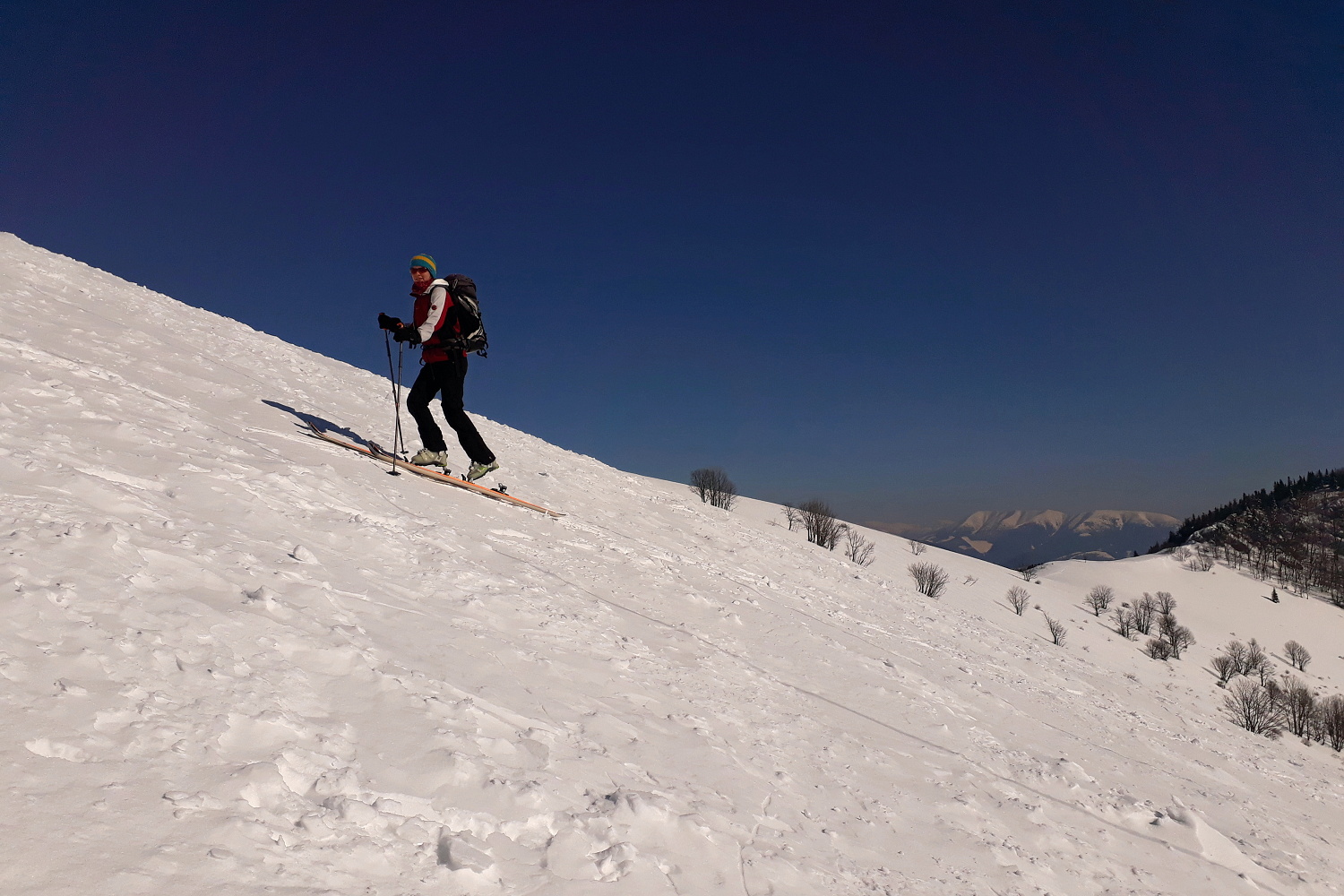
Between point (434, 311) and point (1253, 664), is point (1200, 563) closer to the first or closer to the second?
point (1253, 664)

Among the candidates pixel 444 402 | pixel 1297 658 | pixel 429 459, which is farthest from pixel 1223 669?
pixel 444 402

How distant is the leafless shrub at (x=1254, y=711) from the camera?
16.9 meters

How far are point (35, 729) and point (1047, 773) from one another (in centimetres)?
623

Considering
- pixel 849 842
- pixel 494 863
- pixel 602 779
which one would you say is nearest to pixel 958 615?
pixel 849 842

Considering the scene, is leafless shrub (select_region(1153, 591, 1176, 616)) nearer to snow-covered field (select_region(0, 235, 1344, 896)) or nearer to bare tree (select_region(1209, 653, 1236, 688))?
bare tree (select_region(1209, 653, 1236, 688))

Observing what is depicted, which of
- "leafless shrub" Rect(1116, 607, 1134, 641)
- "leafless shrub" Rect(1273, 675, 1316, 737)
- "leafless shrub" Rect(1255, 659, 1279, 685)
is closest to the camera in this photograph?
"leafless shrub" Rect(1273, 675, 1316, 737)

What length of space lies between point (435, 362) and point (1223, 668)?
3698cm

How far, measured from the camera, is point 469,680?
367cm

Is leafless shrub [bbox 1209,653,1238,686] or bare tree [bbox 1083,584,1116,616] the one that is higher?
bare tree [bbox 1083,584,1116,616]

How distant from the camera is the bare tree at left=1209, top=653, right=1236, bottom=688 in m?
27.9

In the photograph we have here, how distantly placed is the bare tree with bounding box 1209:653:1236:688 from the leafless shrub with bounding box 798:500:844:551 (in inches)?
647

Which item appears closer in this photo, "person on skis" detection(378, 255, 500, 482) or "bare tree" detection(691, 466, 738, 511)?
"person on skis" detection(378, 255, 500, 482)

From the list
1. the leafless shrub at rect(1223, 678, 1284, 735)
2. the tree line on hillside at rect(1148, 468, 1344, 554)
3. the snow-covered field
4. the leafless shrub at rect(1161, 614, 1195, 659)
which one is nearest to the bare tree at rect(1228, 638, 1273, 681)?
the leafless shrub at rect(1161, 614, 1195, 659)

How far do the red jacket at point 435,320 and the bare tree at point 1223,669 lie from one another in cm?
3166
